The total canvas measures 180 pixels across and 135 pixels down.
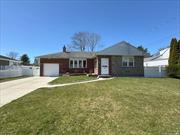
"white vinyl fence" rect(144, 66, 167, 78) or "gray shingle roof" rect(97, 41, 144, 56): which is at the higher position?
"gray shingle roof" rect(97, 41, 144, 56)

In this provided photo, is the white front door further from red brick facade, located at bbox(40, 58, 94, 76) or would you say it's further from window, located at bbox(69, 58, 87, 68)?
window, located at bbox(69, 58, 87, 68)

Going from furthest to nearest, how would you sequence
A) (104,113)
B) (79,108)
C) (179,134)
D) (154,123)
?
(79,108) → (104,113) → (154,123) → (179,134)

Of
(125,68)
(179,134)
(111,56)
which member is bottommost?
(179,134)

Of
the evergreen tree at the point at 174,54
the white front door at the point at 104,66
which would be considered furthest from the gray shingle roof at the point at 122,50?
the evergreen tree at the point at 174,54

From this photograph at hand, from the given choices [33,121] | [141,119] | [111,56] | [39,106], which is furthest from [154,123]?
[111,56]

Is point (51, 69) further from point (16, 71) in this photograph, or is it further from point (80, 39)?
point (80, 39)

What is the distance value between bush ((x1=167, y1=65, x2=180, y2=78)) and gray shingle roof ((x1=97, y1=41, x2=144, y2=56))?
4125 mm

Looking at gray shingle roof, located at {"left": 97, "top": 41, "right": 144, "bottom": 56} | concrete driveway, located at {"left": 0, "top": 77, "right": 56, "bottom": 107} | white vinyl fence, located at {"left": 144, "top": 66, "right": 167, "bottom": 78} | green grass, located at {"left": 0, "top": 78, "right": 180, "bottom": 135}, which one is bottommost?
green grass, located at {"left": 0, "top": 78, "right": 180, "bottom": 135}

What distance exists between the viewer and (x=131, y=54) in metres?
21.6

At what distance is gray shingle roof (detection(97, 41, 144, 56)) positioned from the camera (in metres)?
21.3

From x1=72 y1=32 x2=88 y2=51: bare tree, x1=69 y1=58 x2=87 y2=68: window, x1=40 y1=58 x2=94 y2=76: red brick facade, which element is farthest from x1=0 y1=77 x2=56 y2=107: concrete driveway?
x1=72 y1=32 x2=88 y2=51: bare tree

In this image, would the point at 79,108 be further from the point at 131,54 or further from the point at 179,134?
the point at 131,54

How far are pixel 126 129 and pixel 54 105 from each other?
3120 millimetres

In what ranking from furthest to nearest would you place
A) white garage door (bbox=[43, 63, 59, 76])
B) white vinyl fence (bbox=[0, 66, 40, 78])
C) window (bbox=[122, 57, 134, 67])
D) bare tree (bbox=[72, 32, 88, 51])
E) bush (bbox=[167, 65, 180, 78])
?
1. bare tree (bbox=[72, 32, 88, 51])
2. white garage door (bbox=[43, 63, 59, 76])
3. white vinyl fence (bbox=[0, 66, 40, 78])
4. window (bbox=[122, 57, 134, 67])
5. bush (bbox=[167, 65, 180, 78])
